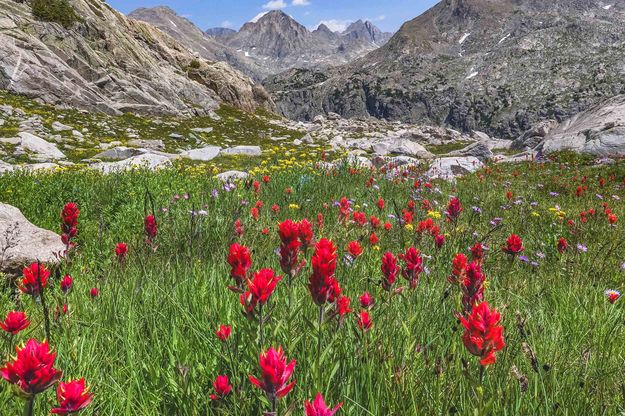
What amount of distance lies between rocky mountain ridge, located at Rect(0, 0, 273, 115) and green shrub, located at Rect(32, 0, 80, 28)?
784mm

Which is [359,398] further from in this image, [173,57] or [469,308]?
[173,57]

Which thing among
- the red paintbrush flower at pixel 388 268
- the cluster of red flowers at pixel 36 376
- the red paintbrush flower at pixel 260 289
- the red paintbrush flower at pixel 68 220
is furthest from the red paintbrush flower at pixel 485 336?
the red paintbrush flower at pixel 68 220

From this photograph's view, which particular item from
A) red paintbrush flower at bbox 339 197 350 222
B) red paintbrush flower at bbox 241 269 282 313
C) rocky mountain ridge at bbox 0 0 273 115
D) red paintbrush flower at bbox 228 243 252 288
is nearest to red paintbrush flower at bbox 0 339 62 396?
red paintbrush flower at bbox 241 269 282 313

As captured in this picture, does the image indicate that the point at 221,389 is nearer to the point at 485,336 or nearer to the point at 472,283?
the point at 485,336

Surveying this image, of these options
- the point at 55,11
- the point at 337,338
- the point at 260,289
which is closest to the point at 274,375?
the point at 260,289

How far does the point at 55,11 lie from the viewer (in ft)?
146

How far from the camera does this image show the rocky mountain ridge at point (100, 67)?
34862mm

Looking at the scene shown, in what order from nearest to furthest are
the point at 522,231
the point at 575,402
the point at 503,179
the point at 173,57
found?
the point at 575,402, the point at 522,231, the point at 503,179, the point at 173,57

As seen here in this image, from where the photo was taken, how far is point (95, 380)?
2.10m

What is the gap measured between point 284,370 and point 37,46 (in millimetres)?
47903

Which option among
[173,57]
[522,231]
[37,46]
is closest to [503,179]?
[522,231]

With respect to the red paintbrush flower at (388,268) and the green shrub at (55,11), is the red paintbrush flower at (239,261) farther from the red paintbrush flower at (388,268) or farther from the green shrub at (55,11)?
the green shrub at (55,11)

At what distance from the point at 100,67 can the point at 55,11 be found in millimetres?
7587

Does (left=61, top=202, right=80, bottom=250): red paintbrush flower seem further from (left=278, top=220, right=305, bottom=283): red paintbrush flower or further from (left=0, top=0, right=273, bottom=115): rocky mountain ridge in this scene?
(left=0, top=0, right=273, bottom=115): rocky mountain ridge
